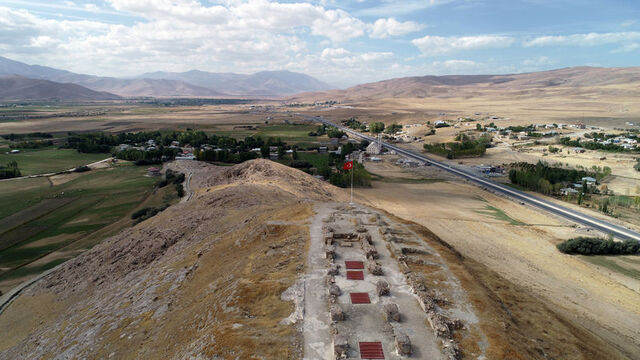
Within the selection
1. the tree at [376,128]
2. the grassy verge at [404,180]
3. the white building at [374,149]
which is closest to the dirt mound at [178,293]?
the grassy verge at [404,180]

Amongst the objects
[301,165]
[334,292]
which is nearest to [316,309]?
[334,292]

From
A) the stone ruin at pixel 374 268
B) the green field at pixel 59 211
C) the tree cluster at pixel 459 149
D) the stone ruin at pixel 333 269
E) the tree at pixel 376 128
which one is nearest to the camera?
the stone ruin at pixel 333 269

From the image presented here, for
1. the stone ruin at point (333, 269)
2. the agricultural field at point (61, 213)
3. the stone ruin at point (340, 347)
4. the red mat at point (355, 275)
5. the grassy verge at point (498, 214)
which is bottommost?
the agricultural field at point (61, 213)

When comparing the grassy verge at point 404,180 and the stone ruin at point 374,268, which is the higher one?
the stone ruin at point 374,268

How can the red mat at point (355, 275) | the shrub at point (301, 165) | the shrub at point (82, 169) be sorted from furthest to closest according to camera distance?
the shrub at point (301, 165) < the shrub at point (82, 169) < the red mat at point (355, 275)

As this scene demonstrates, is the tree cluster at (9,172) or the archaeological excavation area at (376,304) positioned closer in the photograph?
the archaeological excavation area at (376,304)

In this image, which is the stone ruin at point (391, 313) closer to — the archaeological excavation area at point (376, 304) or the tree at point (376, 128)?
the archaeological excavation area at point (376, 304)

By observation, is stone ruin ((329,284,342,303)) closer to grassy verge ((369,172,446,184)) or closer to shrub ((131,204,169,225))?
shrub ((131,204,169,225))

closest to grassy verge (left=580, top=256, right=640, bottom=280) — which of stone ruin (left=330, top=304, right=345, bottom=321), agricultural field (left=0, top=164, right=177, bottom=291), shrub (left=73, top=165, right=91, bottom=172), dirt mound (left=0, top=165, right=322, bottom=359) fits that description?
dirt mound (left=0, top=165, right=322, bottom=359)
